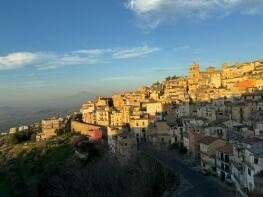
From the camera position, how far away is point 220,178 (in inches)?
1359

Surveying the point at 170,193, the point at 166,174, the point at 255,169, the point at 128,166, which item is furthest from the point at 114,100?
the point at 255,169

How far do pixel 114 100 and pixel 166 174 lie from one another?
Result: 173ft

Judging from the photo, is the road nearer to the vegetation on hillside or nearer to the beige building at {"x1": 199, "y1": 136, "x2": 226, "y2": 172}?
the beige building at {"x1": 199, "y1": 136, "x2": 226, "y2": 172}

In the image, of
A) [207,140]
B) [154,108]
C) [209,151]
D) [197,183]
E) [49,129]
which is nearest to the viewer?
[197,183]

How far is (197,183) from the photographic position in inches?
1309

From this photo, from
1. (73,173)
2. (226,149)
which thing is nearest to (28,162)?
(73,173)

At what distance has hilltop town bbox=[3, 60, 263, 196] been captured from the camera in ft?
104

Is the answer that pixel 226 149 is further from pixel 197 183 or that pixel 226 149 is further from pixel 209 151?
pixel 197 183

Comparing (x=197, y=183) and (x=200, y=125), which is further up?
(x=200, y=125)

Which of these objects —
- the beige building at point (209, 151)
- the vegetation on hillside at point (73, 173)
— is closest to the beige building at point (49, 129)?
the vegetation on hillside at point (73, 173)

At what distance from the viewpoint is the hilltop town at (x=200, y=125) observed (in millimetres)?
31703

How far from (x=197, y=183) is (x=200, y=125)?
681 inches

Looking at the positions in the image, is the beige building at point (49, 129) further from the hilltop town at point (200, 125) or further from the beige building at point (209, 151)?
the beige building at point (209, 151)

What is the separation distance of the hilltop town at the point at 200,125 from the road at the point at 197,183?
54.6 inches
